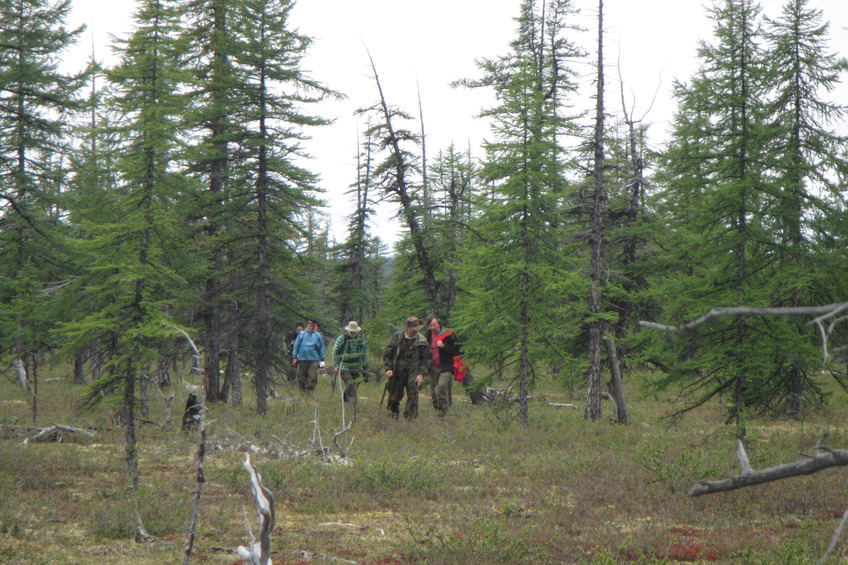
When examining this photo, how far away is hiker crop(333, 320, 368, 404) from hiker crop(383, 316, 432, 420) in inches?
43.6

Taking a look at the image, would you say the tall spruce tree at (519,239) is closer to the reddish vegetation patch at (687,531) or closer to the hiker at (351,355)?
the hiker at (351,355)

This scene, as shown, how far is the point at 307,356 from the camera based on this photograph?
1925 centimetres

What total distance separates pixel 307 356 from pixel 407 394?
4931 millimetres

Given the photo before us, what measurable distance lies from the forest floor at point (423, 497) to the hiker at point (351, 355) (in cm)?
181

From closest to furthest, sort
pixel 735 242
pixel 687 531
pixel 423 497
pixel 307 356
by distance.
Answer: pixel 687 531
pixel 423 497
pixel 735 242
pixel 307 356

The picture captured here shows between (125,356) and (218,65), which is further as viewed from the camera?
(218,65)

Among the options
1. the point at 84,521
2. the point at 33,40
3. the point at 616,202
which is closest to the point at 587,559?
the point at 84,521

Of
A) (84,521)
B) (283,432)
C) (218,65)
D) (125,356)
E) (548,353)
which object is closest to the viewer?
(84,521)

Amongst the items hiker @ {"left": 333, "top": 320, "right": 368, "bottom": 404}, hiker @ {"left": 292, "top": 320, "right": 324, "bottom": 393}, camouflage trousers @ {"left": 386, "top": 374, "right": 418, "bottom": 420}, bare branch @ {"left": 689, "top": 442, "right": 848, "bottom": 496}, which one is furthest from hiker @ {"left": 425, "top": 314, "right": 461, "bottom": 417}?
bare branch @ {"left": 689, "top": 442, "right": 848, "bottom": 496}

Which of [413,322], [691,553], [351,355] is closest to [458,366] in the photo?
[413,322]

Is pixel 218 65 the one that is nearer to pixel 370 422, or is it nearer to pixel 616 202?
pixel 370 422

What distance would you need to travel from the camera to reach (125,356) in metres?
10.1

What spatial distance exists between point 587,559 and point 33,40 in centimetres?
1863

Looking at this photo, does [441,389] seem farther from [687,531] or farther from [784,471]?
[784,471]
